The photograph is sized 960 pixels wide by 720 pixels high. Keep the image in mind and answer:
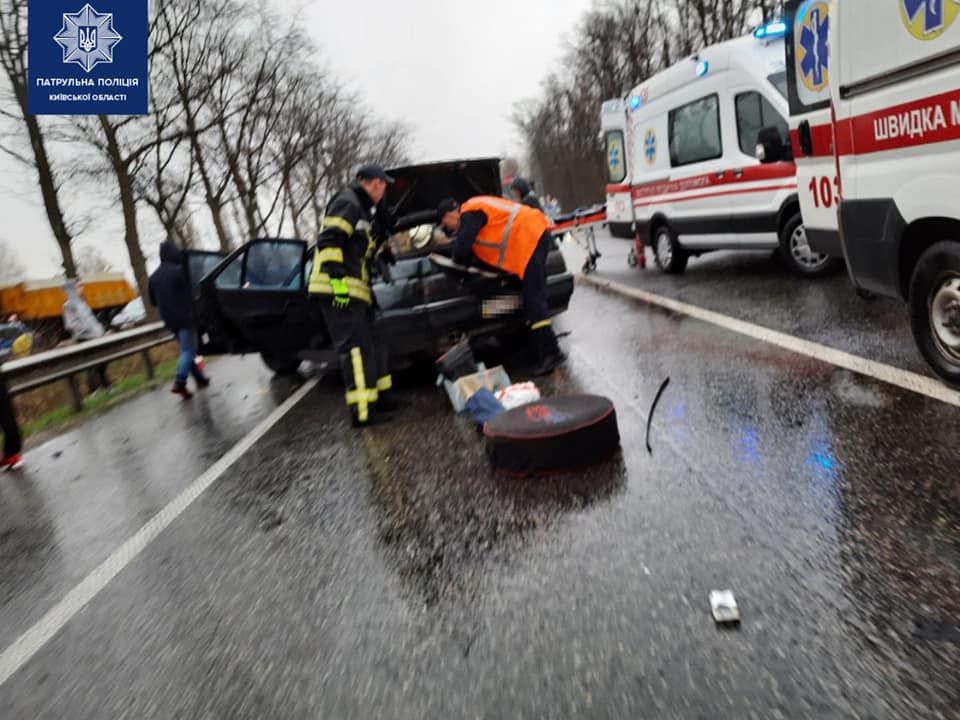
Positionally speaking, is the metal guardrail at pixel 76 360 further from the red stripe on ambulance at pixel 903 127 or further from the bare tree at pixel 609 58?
the bare tree at pixel 609 58

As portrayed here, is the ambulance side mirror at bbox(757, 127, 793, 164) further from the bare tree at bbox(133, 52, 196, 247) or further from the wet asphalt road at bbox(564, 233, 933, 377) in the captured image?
the bare tree at bbox(133, 52, 196, 247)

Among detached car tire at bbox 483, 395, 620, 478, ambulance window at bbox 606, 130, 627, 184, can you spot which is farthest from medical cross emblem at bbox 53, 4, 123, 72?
detached car tire at bbox 483, 395, 620, 478

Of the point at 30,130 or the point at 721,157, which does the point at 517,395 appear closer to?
the point at 721,157

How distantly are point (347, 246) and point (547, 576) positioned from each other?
144 inches

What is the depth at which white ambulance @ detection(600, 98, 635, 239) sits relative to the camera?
Answer: 43.1ft

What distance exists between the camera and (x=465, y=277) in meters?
6.78

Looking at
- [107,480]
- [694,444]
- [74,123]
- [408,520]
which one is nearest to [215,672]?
[408,520]

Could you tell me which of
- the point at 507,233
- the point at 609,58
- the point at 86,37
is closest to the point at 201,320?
the point at 507,233

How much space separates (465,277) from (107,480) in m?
3.28

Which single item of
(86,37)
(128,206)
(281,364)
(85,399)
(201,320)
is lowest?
(85,399)

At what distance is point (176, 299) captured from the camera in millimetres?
8891

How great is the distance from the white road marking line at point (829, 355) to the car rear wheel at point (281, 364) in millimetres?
4589

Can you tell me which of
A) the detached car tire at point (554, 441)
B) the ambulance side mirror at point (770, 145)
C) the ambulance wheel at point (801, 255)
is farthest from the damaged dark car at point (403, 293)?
the ambulance wheel at point (801, 255)

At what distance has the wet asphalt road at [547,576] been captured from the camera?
2.21 meters
